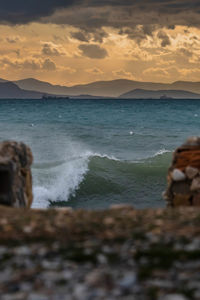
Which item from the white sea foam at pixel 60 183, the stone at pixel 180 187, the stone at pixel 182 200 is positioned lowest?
the white sea foam at pixel 60 183

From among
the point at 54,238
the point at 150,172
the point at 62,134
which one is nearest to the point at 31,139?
the point at 62,134

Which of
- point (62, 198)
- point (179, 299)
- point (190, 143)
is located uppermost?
point (190, 143)

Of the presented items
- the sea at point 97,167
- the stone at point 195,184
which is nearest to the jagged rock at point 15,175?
the stone at point 195,184

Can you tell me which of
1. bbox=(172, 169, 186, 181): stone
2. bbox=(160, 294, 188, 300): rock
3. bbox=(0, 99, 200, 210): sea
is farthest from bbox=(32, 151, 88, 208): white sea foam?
bbox=(160, 294, 188, 300): rock

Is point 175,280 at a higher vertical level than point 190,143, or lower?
lower

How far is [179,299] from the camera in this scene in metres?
4.75

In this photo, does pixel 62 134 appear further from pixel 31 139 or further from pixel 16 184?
pixel 16 184

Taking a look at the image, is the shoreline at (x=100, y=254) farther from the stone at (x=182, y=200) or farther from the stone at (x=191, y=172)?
the stone at (x=182, y=200)

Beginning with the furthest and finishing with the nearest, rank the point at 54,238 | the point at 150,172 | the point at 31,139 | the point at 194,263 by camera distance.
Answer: the point at 31,139 < the point at 150,172 < the point at 54,238 < the point at 194,263

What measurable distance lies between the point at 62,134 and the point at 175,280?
38.8 metres

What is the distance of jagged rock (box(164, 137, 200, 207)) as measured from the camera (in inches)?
396

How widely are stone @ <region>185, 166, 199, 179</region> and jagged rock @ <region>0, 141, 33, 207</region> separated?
3976 millimetres

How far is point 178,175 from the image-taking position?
33.2 ft

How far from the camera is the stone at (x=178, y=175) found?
1008 cm
